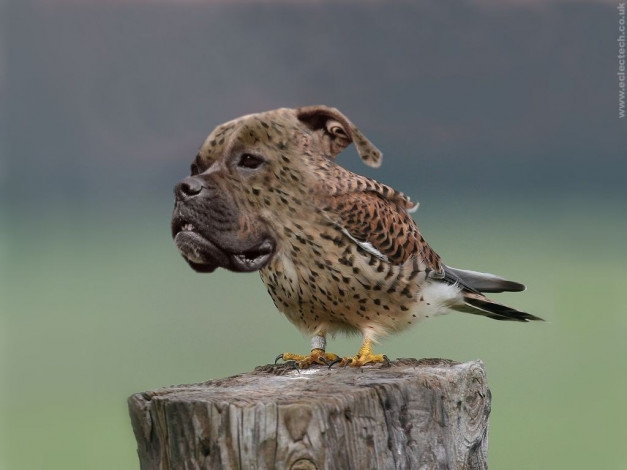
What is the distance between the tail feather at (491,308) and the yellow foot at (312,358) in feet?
2.01

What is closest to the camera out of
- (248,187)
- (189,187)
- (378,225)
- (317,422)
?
(317,422)

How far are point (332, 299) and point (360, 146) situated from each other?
594 mm

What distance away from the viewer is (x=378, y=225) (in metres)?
3.40

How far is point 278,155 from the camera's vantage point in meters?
3.34

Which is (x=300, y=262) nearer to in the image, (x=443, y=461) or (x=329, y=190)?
(x=329, y=190)

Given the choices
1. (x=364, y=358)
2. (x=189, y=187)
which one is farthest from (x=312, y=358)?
(x=189, y=187)

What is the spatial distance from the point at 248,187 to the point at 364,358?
2.51ft

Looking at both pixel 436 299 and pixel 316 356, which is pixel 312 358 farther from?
pixel 436 299

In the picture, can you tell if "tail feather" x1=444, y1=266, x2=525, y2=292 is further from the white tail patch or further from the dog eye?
the dog eye

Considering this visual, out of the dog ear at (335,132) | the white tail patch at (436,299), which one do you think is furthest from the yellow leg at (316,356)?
the dog ear at (335,132)

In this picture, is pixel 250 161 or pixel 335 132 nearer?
pixel 250 161

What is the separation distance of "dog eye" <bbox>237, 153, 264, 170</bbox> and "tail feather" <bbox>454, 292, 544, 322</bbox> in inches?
41.2

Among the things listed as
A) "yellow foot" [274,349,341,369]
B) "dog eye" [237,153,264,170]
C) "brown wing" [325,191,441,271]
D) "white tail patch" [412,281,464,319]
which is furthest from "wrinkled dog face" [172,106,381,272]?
"white tail patch" [412,281,464,319]

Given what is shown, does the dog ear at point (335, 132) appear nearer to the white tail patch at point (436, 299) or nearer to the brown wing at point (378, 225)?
the brown wing at point (378, 225)
